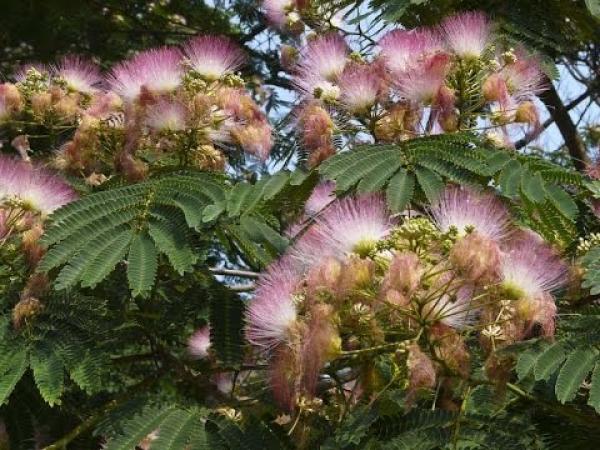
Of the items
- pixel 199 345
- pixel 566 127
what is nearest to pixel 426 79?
pixel 199 345

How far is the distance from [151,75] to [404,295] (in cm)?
143

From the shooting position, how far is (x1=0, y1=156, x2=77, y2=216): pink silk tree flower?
124 inches

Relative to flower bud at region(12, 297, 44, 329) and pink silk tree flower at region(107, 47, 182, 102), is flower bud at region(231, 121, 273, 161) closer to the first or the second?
pink silk tree flower at region(107, 47, 182, 102)

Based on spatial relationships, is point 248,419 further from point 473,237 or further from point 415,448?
point 473,237

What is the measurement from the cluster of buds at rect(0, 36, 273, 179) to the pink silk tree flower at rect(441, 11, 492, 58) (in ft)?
2.21

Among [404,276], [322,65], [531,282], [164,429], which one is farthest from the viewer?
[322,65]

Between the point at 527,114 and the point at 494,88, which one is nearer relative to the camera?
the point at 494,88

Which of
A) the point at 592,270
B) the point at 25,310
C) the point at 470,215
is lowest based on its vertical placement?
the point at 592,270

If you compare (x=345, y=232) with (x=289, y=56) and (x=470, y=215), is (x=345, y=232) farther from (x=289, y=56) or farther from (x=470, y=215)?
(x=289, y=56)

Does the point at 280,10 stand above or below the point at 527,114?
above

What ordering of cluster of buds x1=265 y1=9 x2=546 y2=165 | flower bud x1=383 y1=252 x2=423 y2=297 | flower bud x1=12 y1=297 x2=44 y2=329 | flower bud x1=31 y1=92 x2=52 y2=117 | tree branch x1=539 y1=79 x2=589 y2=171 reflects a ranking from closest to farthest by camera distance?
flower bud x1=383 y1=252 x2=423 y2=297 < flower bud x1=12 y1=297 x2=44 y2=329 < cluster of buds x1=265 y1=9 x2=546 y2=165 < flower bud x1=31 y1=92 x2=52 y2=117 < tree branch x1=539 y1=79 x2=589 y2=171

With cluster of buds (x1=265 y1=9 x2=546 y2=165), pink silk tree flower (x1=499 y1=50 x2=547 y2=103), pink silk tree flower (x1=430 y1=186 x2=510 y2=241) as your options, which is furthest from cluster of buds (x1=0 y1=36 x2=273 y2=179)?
pink silk tree flower (x1=430 y1=186 x2=510 y2=241)

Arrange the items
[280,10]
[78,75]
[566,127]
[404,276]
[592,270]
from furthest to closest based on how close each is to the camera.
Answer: [566,127] → [280,10] → [78,75] → [592,270] → [404,276]

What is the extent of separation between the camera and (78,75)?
12.5ft
